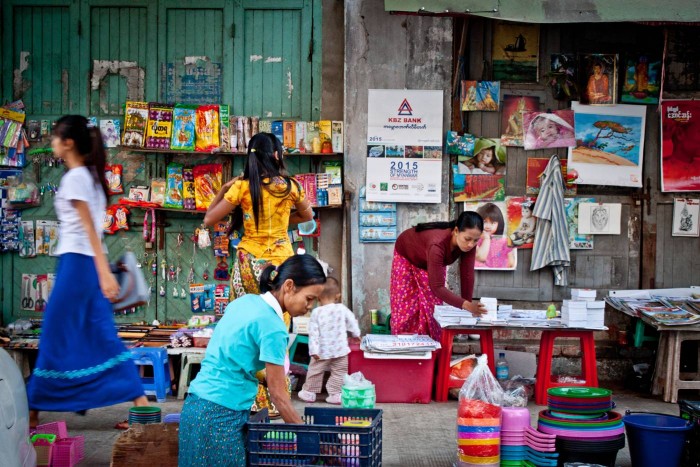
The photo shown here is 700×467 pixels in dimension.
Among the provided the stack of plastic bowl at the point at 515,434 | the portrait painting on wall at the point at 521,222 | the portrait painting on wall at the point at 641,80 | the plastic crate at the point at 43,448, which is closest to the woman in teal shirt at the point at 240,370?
the plastic crate at the point at 43,448

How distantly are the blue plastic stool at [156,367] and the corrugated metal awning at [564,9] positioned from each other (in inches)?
139

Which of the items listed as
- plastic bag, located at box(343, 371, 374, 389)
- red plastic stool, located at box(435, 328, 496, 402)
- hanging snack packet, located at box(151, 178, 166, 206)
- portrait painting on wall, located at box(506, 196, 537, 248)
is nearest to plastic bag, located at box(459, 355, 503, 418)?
plastic bag, located at box(343, 371, 374, 389)

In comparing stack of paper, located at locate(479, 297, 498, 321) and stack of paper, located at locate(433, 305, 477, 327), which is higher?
stack of paper, located at locate(479, 297, 498, 321)

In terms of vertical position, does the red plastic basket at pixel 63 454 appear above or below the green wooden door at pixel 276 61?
below

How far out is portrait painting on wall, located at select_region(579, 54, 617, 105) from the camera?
8734 millimetres

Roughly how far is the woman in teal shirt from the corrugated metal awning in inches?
161

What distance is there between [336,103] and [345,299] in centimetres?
195

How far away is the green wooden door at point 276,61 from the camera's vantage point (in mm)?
8766

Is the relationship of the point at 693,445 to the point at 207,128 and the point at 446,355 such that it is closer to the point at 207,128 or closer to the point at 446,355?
the point at 446,355

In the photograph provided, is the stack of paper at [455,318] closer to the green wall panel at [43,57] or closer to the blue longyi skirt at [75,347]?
the blue longyi skirt at [75,347]

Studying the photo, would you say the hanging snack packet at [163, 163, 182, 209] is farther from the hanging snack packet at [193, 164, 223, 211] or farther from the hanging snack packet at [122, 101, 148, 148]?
the hanging snack packet at [122, 101, 148, 148]

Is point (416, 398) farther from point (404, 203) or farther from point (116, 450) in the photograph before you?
point (116, 450)

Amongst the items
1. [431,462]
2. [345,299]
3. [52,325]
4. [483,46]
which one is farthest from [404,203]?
[52,325]

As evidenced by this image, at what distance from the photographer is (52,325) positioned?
188 inches
